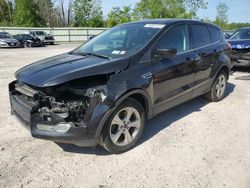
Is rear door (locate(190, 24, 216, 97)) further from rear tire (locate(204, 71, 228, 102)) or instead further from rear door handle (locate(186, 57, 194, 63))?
rear tire (locate(204, 71, 228, 102))

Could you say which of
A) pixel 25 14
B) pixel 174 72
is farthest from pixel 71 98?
pixel 25 14

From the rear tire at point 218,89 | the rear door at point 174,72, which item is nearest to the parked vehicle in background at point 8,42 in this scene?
the rear tire at point 218,89

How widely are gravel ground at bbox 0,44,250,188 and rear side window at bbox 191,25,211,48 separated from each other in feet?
4.84

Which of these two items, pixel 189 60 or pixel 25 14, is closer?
pixel 189 60

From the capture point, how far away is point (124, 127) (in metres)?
3.88

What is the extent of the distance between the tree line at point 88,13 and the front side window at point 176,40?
34714mm

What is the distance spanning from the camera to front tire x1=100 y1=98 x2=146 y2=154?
366cm

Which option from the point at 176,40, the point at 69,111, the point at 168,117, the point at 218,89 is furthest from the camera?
the point at 218,89

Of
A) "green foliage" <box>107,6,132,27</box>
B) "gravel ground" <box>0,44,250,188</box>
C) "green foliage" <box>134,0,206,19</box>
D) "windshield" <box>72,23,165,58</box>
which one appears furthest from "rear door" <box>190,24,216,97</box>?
"green foliage" <box>107,6,132,27</box>

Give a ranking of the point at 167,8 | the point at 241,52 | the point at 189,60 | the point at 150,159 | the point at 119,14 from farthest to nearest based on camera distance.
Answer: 1. the point at 119,14
2. the point at 167,8
3. the point at 241,52
4. the point at 189,60
5. the point at 150,159

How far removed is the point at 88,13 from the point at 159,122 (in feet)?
173

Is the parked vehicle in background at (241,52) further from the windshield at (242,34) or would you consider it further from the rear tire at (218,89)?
the rear tire at (218,89)

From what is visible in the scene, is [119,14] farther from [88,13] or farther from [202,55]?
[202,55]

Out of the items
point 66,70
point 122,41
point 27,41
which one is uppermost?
point 122,41
